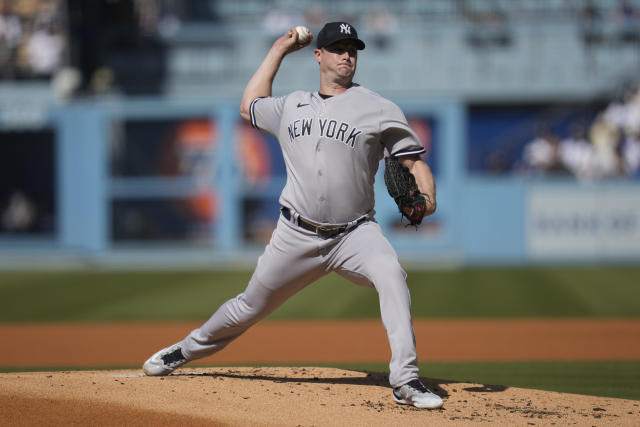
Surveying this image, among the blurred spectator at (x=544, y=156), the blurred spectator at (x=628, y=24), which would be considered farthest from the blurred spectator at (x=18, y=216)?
the blurred spectator at (x=628, y=24)

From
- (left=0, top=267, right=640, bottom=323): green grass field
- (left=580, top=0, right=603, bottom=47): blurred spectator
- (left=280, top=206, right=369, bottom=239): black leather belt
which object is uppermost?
(left=580, top=0, right=603, bottom=47): blurred spectator

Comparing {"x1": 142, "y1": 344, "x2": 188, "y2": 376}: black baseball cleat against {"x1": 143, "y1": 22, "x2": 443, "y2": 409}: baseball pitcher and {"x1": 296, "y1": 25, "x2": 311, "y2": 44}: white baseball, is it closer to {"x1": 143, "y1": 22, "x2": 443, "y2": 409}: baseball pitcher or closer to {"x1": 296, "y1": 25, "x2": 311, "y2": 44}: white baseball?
{"x1": 143, "y1": 22, "x2": 443, "y2": 409}: baseball pitcher

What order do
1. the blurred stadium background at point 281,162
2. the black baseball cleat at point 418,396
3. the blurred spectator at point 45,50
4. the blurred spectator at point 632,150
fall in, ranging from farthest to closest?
the blurred spectator at point 45,50
the blurred spectator at point 632,150
the blurred stadium background at point 281,162
the black baseball cleat at point 418,396

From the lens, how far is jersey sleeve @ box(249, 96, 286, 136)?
4328 millimetres

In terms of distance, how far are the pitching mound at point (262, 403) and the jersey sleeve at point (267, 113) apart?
138 centimetres

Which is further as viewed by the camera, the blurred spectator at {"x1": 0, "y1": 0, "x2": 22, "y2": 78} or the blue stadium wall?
the blurred spectator at {"x1": 0, "y1": 0, "x2": 22, "y2": 78}

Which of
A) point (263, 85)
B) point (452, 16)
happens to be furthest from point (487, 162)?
point (263, 85)

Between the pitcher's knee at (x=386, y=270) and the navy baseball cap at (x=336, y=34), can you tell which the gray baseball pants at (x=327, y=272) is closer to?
the pitcher's knee at (x=386, y=270)

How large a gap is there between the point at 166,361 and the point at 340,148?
1560 millimetres

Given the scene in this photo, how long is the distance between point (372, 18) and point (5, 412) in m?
16.5

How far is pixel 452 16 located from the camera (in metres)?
19.6

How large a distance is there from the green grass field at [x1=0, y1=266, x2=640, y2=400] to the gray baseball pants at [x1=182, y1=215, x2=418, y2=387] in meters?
1.57

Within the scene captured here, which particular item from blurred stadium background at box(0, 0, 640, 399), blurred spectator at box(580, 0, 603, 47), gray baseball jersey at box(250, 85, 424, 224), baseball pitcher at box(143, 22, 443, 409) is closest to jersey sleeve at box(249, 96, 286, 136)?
baseball pitcher at box(143, 22, 443, 409)

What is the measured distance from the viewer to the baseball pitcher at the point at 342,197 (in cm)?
401
